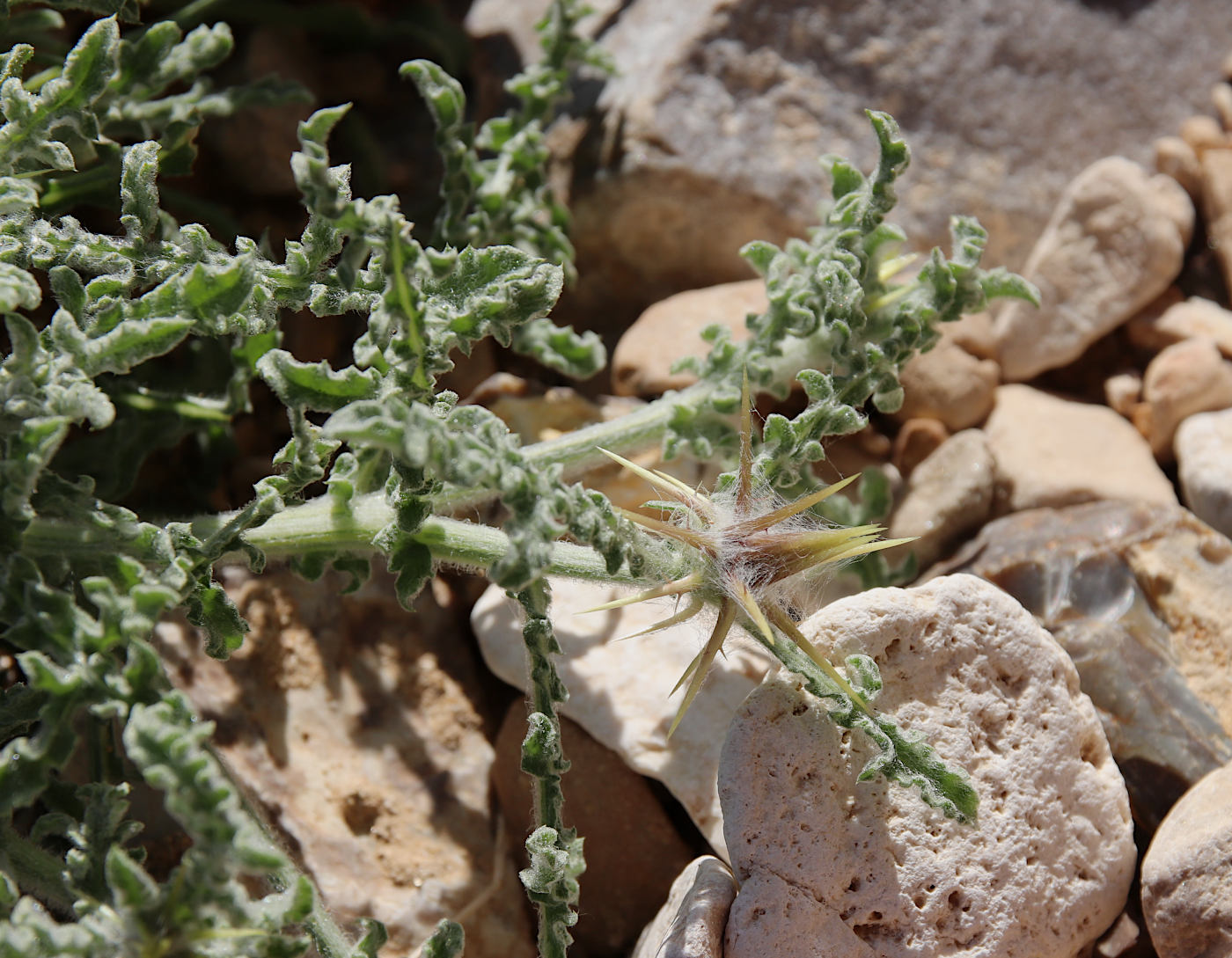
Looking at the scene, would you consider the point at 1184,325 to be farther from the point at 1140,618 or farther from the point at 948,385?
the point at 1140,618

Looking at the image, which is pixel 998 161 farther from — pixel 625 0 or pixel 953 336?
pixel 625 0

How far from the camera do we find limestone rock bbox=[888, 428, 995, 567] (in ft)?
11.7

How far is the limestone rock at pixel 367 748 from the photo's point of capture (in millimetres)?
3039

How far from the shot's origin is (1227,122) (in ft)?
14.2

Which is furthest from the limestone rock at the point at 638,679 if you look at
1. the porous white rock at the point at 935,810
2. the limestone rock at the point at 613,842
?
the porous white rock at the point at 935,810

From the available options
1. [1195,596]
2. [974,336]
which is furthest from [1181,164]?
[1195,596]

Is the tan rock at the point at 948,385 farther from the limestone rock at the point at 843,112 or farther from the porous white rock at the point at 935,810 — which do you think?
the porous white rock at the point at 935,810

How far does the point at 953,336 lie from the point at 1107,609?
1.18 m

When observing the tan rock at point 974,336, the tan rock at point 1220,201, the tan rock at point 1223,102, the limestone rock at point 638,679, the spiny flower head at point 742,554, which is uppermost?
the tan rock at point 1223,102

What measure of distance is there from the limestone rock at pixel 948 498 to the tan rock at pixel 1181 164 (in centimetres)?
147

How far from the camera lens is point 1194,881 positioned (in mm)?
2562

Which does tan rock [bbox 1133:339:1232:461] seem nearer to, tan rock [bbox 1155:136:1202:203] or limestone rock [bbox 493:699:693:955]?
tan rock [bbox 1155:136:1202:203]

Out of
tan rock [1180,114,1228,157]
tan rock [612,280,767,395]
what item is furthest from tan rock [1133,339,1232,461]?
tan rock [612,280,767,395]

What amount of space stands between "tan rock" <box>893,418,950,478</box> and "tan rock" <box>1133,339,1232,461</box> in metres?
0.69
